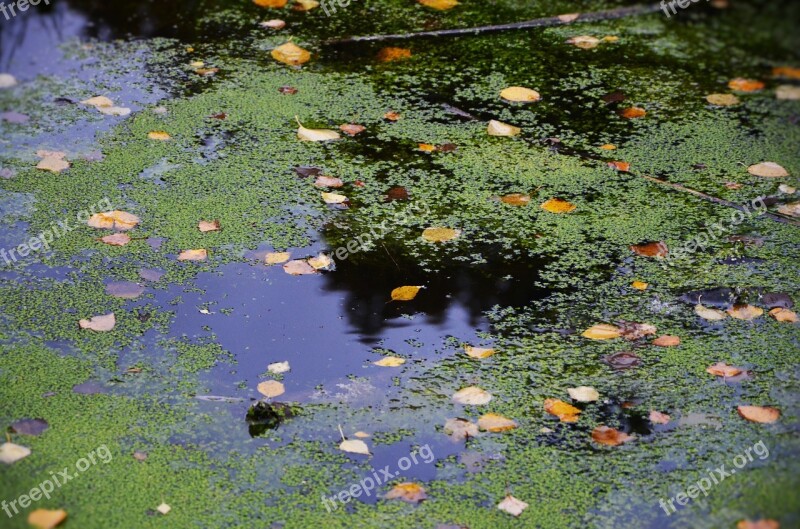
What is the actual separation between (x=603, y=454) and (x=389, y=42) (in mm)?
2732

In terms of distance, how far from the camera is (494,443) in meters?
2.35

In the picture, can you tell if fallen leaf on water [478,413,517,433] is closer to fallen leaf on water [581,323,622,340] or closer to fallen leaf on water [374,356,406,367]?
fallen leaf on water [374,356,406,367]

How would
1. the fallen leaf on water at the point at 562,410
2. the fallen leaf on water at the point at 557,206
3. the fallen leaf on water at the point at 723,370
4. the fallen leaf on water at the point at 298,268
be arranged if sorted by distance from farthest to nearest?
the fallen leaf on water at the point at 557,206 < the fallen leaf on water at the point at 298,268 < the fallen leaf on water at the point at 723,370 < the fallen leaf on water at the point at 562,410

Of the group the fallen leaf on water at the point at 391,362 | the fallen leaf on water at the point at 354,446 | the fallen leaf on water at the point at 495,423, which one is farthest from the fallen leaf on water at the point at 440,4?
the fallen leaf on water at the point at 354,446

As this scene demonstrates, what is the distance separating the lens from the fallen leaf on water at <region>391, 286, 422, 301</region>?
2873 millimetres

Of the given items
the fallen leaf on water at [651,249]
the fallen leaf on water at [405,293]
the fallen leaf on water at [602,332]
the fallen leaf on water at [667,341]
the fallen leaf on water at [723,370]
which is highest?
the fallen leaf on water at [405,293]

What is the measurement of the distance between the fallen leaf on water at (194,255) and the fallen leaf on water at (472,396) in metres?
1.04

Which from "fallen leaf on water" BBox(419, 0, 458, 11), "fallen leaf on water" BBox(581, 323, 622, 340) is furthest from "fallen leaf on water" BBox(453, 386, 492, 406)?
"fallen leaf on water" BBox(419, 0, 458, 11)

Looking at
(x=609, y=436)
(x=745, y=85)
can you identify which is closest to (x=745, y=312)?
(x=609, y=436)

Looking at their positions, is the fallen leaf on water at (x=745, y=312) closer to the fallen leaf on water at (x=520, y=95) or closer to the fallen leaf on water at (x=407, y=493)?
the fallen leaf on water at (x=407, y=493)

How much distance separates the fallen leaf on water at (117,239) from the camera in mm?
3086

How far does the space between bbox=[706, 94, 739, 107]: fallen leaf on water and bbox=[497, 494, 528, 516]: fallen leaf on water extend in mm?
2591

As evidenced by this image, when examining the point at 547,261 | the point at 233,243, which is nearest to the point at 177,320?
the point at 233,243

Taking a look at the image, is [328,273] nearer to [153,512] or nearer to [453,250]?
[453,250]
